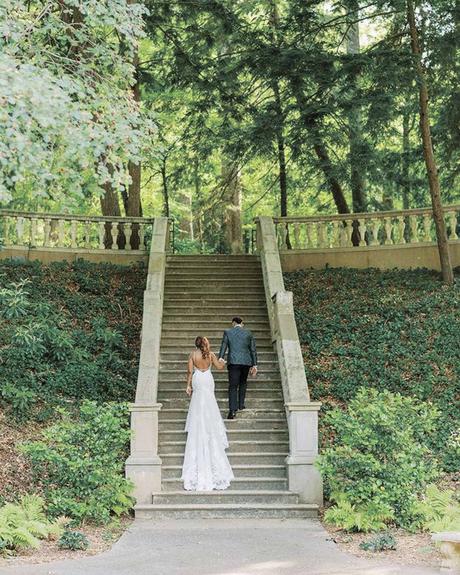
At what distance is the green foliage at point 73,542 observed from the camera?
8.68m

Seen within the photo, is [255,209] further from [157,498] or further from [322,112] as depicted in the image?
[157,498]

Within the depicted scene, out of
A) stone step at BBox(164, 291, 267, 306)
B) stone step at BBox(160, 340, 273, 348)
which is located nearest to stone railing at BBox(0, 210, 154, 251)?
stone step at BBox(164, 291, 267, 306)

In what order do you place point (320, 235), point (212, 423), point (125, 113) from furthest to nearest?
point (320, 235) < point (212, 423) < point (125, 113)

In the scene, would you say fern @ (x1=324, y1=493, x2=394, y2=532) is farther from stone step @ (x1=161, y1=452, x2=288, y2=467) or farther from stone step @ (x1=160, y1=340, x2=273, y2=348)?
stone step @ (x1=160, y1=340, x2=273, y2=348)

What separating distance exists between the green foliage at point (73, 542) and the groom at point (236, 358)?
4.31 meters

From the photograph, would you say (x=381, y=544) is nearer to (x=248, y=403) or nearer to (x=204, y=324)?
(x=248, y=403)

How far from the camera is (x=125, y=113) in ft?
33.3

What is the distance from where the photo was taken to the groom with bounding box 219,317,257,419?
41.1ft

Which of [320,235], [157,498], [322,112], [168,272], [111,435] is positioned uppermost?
[322,112]

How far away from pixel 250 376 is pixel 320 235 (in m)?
7.15

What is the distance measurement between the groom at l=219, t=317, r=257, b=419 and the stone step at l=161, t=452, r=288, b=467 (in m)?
0.92

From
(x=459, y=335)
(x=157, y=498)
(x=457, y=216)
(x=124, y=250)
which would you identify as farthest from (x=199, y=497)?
(x=457, y=216)

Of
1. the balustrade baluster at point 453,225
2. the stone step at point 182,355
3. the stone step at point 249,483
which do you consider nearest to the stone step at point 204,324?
the stone step at point 182,355

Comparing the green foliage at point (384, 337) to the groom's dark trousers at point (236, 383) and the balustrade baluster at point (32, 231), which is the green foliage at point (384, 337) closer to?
the groom's dark trousers at point (236, 383)
